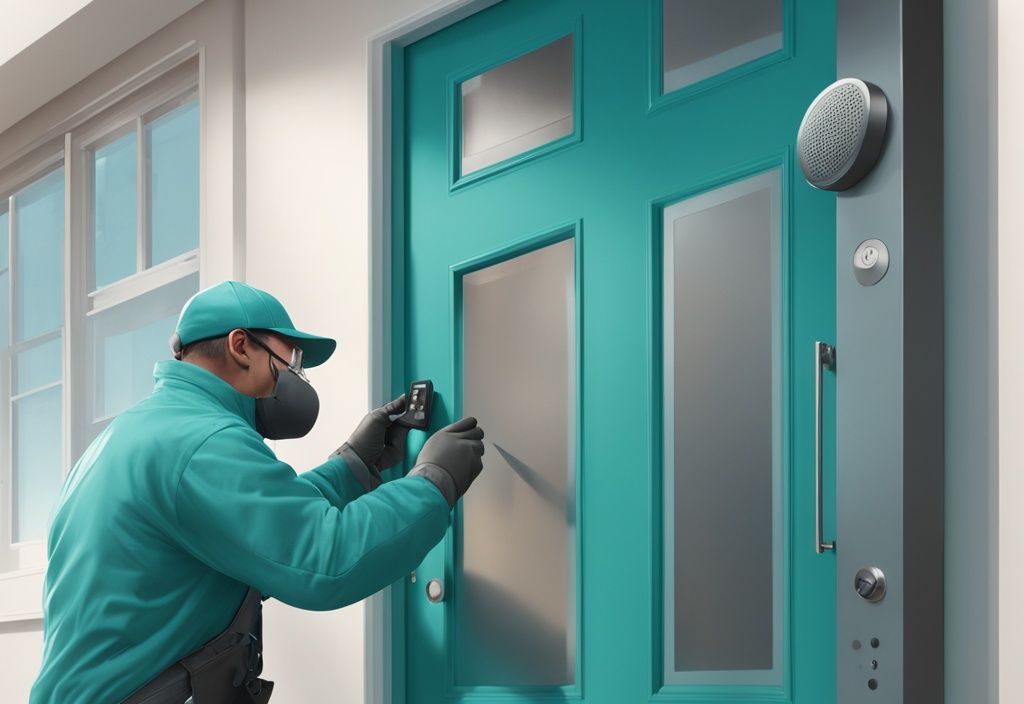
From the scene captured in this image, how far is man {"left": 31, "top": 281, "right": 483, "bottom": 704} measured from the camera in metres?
1.95

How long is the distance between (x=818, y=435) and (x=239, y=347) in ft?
3.44

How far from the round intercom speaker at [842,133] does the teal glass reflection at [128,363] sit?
2650 mm

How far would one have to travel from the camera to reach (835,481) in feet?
6.31

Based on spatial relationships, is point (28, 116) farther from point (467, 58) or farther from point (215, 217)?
point (467, 58)

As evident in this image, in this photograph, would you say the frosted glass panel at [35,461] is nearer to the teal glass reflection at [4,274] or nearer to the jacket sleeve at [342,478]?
the teal glass reflection at [4,274]

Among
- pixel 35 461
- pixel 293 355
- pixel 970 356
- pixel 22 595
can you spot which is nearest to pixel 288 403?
pixel 293 355

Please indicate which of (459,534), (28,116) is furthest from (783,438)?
(28,116)

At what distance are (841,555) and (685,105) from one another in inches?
35.9

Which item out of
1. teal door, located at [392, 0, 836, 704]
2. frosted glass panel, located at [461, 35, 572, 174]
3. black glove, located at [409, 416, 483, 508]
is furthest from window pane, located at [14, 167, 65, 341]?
black glove, located at [409, 416, 483, 508]

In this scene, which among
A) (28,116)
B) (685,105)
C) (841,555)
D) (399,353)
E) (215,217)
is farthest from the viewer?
(28,116)

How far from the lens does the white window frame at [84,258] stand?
391cm

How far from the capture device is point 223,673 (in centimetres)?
211

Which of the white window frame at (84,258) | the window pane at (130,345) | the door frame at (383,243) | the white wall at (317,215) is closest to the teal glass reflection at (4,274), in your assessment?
the white window frame at (84,258)

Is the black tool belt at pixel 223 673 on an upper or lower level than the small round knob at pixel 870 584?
lower
